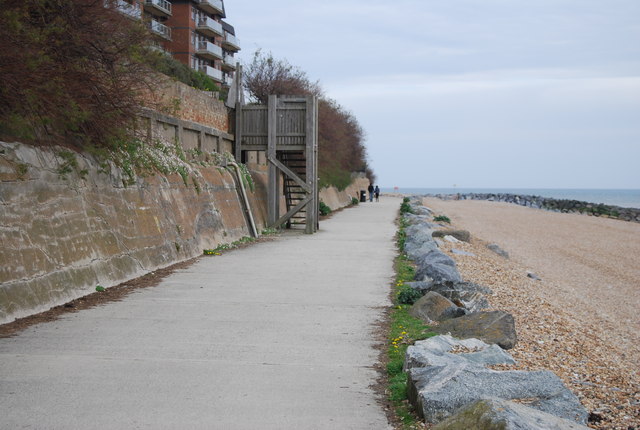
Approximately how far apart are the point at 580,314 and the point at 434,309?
5298 mm

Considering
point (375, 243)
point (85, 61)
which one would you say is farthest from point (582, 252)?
point (85, 61)

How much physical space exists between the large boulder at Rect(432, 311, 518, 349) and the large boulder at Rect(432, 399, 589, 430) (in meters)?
3.02

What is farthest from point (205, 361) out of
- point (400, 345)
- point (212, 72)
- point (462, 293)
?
point (212, 72)

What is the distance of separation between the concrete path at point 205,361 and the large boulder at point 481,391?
1.21 feet

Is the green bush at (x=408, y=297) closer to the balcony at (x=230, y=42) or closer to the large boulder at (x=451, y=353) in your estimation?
the large boulder at (x=451, y=353)

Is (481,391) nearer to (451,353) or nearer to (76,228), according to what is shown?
(451,353)

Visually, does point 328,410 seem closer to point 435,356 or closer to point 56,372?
point 435,356

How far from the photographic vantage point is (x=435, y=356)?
5801 mm

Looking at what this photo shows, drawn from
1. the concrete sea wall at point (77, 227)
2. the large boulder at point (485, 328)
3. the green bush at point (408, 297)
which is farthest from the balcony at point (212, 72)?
the large boulder at point (485, 328)

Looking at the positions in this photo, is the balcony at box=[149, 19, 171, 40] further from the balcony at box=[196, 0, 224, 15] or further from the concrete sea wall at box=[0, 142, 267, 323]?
the balcony at box=[196, 0, 224, 15]

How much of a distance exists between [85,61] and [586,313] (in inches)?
392

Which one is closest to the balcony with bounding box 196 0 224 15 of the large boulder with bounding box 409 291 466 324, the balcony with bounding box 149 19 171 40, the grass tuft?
the balcony with bounding box 149 19 171 40

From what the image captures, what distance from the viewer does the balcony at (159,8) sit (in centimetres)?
5609

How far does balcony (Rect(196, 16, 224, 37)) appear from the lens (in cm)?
6538
